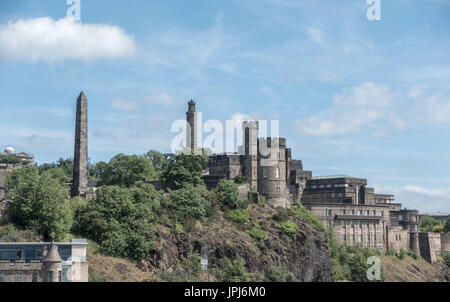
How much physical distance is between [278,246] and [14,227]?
99.6 ft

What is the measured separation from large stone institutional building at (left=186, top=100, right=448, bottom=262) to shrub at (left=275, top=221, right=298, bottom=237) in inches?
163

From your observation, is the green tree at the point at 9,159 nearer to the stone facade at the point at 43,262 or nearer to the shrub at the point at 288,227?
the shrub at the point at 288,227

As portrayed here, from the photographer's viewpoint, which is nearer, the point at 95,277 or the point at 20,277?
the point at 20,277

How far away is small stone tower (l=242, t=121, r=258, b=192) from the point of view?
8094 centimetres

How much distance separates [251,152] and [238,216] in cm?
1107

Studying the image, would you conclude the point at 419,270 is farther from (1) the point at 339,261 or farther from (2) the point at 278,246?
(2) the point at 278,246

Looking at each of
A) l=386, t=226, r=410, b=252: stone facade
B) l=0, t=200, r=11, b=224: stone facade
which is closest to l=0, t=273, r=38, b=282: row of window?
l=0, t=200, r=11, b=224: stone facade

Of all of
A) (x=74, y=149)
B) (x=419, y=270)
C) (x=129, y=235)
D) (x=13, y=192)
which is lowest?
(x=419, y=270)

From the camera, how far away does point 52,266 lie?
47688mm

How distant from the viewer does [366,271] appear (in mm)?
83438

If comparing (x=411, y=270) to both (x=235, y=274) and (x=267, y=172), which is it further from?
(x=235, y=274)

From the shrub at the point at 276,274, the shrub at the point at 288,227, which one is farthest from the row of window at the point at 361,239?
the shrub at the point at 276,274

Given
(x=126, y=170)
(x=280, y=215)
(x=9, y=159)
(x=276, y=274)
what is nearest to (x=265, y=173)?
(x=280, y=215)
